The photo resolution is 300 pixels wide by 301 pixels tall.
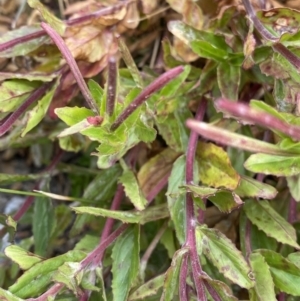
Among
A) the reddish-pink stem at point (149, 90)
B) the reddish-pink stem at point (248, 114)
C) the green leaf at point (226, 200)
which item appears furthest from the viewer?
the green leaf at point (226, 200)

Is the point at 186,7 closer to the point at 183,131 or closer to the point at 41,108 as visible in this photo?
the point at 183,131

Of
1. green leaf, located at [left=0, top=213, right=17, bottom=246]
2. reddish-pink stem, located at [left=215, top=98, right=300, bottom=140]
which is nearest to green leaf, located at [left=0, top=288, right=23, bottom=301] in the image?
green leaf, located at [left=0, top=213, right=17, bottom=246]

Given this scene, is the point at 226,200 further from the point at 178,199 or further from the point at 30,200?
the point at 30,200

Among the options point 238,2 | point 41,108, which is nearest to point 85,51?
point 41,108

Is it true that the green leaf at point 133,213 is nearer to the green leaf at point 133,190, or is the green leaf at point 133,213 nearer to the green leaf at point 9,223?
the green leaf at point 133,190

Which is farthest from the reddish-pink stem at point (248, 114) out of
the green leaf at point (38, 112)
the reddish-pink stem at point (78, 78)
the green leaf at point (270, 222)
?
the green leaf at point (38, 112)

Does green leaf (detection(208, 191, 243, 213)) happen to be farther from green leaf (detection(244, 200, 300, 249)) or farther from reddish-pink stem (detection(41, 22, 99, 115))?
reddish-pink stem (detection(41, 22, 99, 115))
